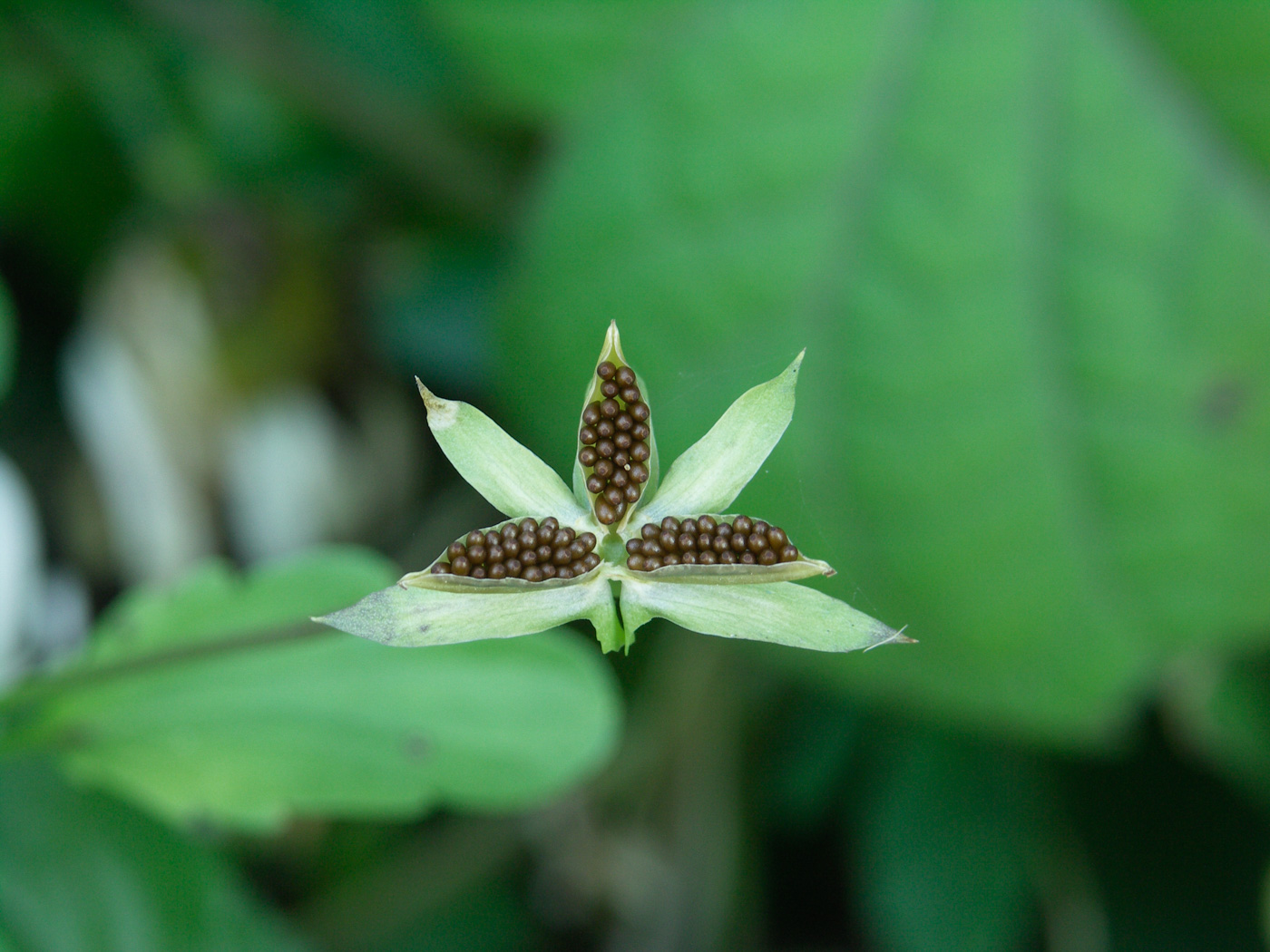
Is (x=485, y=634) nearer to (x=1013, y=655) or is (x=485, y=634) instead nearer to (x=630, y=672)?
(x=1013, y=655)

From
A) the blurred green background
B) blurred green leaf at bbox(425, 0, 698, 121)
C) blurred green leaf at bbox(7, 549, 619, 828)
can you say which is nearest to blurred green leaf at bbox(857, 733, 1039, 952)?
the blurred green background

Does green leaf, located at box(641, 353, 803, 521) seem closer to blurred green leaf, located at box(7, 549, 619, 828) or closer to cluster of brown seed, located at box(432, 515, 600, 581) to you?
cluster of brown seed, located at box(432, 515, 600, 581)

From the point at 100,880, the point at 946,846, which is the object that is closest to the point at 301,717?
the point at 100,880

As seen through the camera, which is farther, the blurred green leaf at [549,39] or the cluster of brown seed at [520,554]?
the blurred green leaf at [549,39]

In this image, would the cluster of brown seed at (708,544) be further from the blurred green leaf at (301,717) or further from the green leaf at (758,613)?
the blurred green leaf at (301,717)

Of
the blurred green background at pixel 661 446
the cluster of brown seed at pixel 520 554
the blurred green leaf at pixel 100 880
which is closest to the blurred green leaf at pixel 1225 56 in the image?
the blurred green background at pixel 661 446

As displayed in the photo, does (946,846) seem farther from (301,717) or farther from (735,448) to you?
(735,448)
